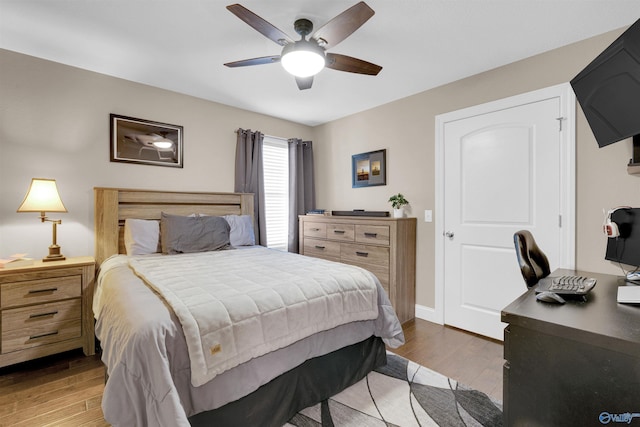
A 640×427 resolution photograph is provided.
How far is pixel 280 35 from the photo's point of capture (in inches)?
72.2

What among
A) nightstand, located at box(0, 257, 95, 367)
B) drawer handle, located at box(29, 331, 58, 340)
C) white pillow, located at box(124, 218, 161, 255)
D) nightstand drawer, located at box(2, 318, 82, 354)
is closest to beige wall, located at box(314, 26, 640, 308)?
white pillow, located at box(124, 218, 161, 255)

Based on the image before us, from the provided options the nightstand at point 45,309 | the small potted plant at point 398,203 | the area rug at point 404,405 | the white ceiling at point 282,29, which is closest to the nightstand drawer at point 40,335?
the nightstand at point 45,309

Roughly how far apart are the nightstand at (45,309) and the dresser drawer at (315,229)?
90.4 inches

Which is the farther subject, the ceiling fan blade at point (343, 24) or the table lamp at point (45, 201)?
the table lamp at point (45, 201)

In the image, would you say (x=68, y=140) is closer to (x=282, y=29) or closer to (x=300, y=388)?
(x=282, y=29)

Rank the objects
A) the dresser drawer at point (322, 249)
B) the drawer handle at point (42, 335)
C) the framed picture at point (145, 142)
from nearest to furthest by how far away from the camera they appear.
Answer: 1. the drawer handle at point (42, 335)
2. the framed picture at point (145, 142)
3. the dresser drawer at point (322, 249)

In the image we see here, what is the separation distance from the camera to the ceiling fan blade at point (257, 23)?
61.2 inches

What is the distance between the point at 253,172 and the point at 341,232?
1.39 meters

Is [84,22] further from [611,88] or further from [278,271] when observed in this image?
[611,88]

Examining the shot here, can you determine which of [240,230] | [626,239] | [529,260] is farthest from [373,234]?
[626,239]

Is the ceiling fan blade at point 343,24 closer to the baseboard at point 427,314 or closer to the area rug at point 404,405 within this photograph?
the area rug at point 404,405

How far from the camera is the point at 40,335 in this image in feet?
7.22

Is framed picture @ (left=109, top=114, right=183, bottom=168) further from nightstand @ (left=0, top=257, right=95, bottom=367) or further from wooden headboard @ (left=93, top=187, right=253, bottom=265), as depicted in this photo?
nightstand @ (left=0, top=257, right=95, bottom=367)

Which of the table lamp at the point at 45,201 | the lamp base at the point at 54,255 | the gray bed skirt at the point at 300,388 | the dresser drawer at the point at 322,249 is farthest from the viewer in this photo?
the dresser drawer at the point at 322,249
